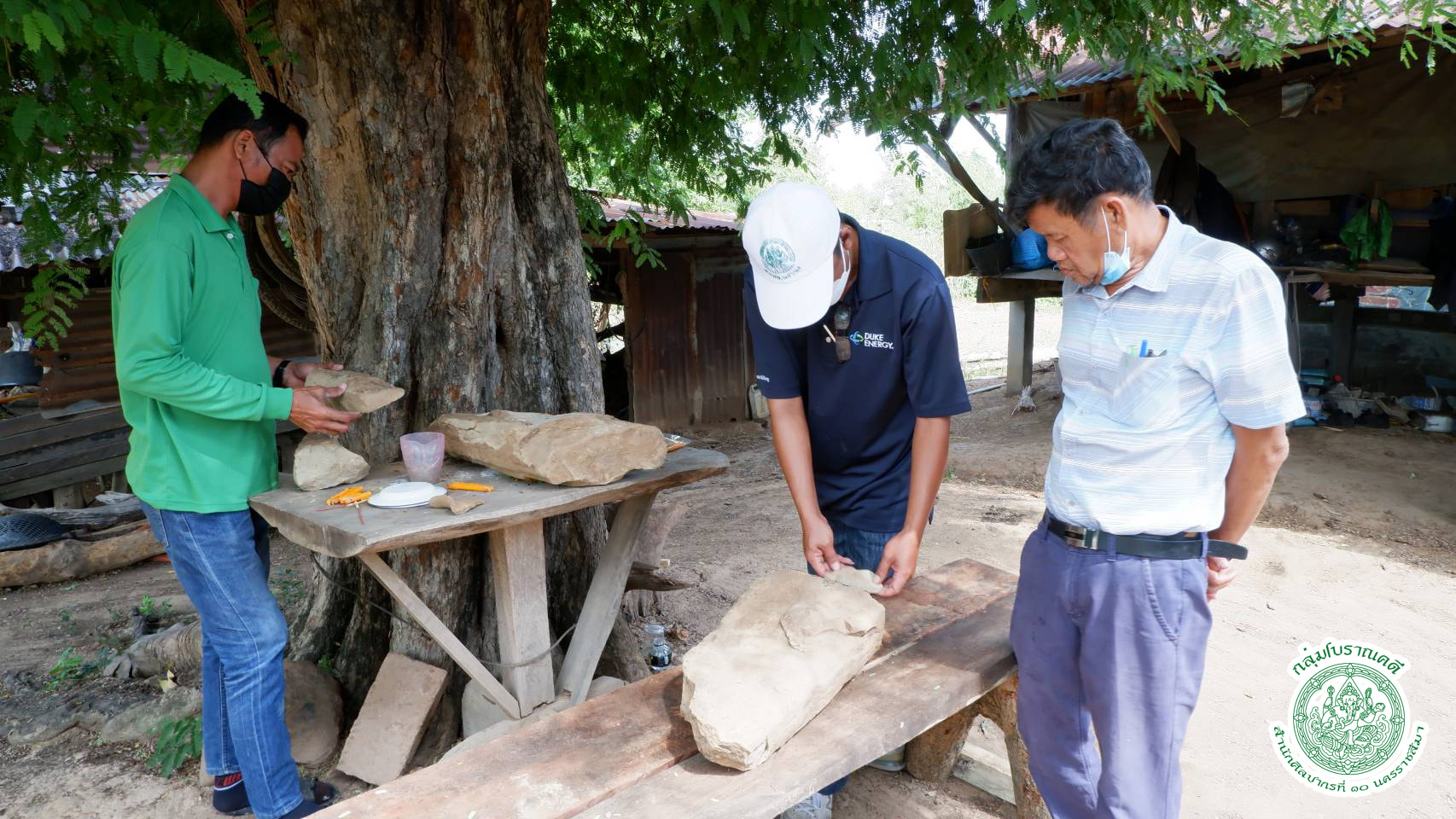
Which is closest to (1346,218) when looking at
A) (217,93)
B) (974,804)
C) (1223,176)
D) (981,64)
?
(1223,176)

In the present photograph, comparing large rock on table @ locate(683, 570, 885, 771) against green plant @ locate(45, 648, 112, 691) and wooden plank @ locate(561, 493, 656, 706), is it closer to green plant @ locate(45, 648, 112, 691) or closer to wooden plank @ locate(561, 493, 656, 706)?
wooden plank @ locate(561, 493, 656, 706)

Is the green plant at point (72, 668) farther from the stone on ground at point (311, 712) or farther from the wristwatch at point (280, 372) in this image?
the wristwatch at point (280, 372)

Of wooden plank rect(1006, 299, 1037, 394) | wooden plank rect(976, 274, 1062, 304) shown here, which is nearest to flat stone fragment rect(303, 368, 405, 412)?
wooden plank rect(976, 274, 1062, 304)

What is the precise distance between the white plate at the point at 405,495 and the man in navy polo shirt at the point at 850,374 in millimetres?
1033

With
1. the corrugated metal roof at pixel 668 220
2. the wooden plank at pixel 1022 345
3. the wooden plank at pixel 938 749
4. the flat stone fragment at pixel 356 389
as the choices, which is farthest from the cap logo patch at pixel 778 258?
the wooden plank at pixel 1022 345

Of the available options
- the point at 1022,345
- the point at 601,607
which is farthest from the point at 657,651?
the point at 1022,345

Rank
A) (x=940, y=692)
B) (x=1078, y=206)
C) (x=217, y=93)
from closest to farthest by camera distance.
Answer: (x=1078, y=206), (x=940, y=692), (x=217, y=93)

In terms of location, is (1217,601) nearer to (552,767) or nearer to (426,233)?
(552,767)

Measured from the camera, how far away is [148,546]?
245 inches

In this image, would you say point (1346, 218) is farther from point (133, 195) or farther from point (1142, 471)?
point (133, 195)

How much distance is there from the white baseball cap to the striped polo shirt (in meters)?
0.62

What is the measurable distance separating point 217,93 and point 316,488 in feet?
7.55

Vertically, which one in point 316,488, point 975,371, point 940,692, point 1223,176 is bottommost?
point 975,371

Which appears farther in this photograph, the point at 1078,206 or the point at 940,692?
the point at 940,692
